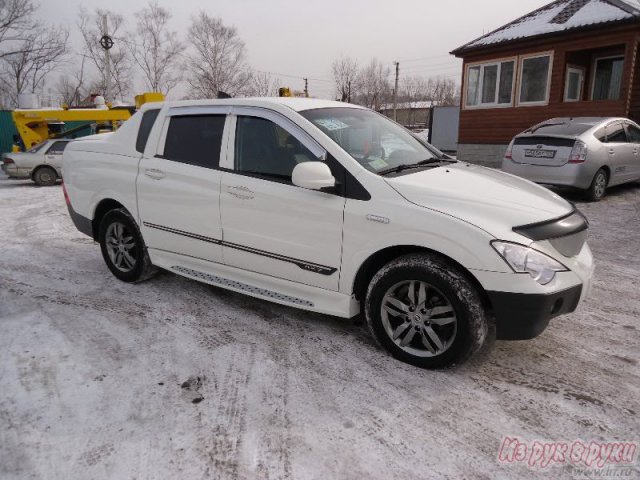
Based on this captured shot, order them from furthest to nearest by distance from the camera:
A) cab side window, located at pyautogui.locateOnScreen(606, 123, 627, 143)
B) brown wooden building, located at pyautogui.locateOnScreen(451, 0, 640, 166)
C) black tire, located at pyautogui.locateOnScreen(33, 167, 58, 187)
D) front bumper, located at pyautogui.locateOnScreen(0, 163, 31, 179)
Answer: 1. black tire, located at pyautogui.locateOnScreen(33, 167, 58, 187)
2. front bumper, located at pyautogui.locateOnScreen(0, 163, 31, 179)
3. brown wooden building, located at pyautogui.locateOnScreen(451, 0, 640, 166)
4. cab side window, located at pyautogui.locateOnScreen(606, 123, 627, 143)

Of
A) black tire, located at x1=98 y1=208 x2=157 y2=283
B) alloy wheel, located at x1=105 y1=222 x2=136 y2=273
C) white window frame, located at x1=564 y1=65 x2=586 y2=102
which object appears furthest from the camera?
white window frame, located at x1=564 y1=65 x2=586 y2=102

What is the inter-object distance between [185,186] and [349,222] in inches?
65.7

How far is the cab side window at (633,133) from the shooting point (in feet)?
32.0

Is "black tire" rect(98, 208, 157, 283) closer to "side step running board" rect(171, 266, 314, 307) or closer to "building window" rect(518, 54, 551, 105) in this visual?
"side step running board" rect(171, 266, 314, 307)

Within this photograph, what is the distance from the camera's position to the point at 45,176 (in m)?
13.8

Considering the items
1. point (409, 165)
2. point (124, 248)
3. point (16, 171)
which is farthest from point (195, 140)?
point (16, 171)

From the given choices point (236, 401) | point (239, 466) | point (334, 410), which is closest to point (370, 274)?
point (334, 410)

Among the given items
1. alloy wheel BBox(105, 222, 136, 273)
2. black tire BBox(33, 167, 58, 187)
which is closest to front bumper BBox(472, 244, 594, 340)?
alloy wheel BBox(105, 222, 136, 273)

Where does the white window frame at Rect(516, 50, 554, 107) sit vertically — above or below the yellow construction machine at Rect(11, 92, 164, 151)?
above

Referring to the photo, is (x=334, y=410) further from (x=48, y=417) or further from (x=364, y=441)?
(x=48, y=417)

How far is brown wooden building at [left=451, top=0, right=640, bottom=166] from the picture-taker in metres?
13.0

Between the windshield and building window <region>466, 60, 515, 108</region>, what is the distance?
13.1 m

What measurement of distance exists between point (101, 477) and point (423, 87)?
105441 millimetres

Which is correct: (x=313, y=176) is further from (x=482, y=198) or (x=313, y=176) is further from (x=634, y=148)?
(x=634, y=148)
